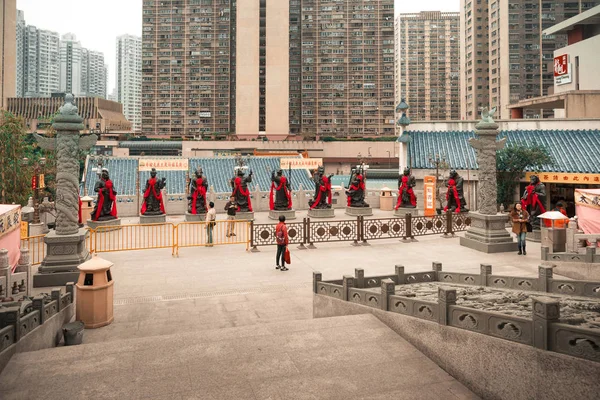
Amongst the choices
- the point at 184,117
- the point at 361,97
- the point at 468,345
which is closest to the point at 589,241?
the point at 468,345

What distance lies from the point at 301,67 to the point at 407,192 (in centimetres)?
4994

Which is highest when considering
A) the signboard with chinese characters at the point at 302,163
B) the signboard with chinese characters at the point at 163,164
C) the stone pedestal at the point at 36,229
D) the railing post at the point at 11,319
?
the signboard with chinese characters at the point at 302,163

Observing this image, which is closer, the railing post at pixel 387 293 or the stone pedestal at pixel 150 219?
the railing post at pixel 387 293

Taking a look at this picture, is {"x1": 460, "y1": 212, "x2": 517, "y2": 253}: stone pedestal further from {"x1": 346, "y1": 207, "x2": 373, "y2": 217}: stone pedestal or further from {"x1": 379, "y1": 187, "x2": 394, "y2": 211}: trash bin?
{"x1": 379, "y1": 187, "x2": 394, "y2": 211}: trash bin

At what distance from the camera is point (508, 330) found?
471cm

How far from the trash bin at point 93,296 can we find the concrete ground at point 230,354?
8.8 inches

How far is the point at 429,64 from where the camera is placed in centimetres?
8994

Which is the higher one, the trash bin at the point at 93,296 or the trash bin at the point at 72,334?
the trash bin at the point at 93,296

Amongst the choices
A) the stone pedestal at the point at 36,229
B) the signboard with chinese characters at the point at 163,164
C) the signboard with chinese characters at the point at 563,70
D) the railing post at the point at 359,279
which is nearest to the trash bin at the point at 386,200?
the signboard with chinese characters at the point at 163,164

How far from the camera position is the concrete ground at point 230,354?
4715 millimetres

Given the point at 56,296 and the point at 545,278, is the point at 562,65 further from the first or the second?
the point at 56,296

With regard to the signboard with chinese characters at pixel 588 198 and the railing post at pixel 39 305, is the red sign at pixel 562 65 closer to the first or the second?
the signboard with chinese characters at pixel 588 198

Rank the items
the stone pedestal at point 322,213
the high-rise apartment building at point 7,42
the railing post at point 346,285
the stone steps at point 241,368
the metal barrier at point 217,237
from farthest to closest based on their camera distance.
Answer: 1. the high-rise apartment building at point 7,42
2. the stone pedestal at point 322,213
3. the metal barrier at point 217,237
4. the railing post at point 346,285
5. the stone steps at point 241,368

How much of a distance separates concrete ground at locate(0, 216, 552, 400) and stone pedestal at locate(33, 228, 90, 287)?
147 cm
